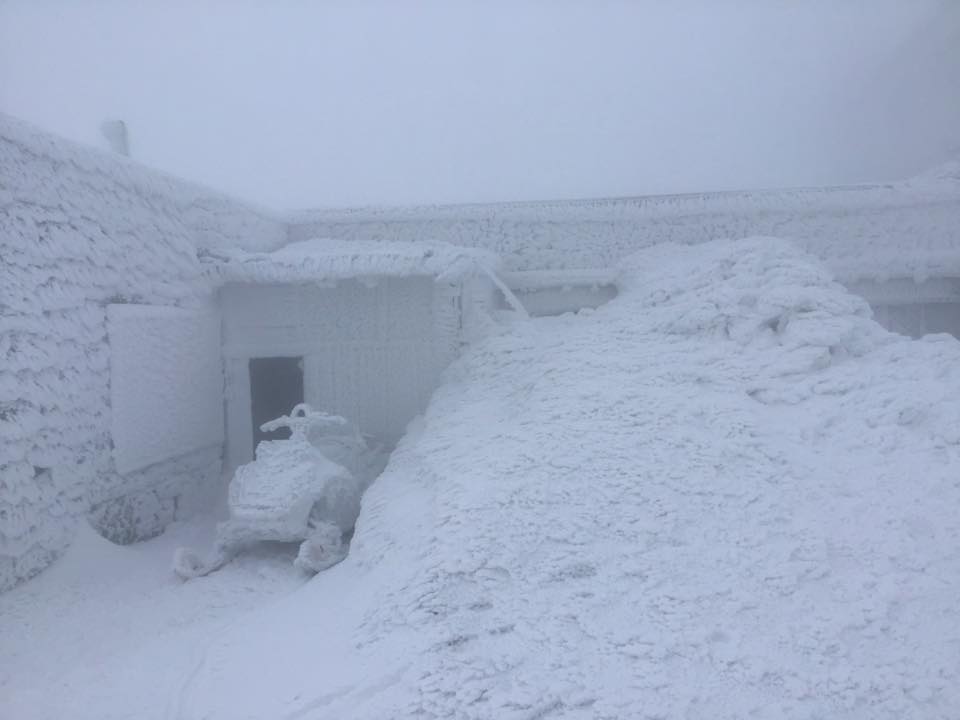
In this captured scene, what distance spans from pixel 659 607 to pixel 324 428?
3894 millimetres

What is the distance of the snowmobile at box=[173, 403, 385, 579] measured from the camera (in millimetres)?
3895

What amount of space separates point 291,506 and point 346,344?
2229 millimetres

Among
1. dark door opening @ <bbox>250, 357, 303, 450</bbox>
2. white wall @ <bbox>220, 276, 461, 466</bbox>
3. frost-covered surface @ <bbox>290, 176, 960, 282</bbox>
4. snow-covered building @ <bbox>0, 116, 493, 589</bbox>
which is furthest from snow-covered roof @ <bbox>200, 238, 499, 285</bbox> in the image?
frost-covered surface @ <bbox>290, 176, 960, 282</bbox>

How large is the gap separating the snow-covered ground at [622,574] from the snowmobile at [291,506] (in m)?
0.19

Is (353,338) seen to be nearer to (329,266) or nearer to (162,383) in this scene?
(329,266)

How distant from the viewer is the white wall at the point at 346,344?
228 inches

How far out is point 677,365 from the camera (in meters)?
3.99

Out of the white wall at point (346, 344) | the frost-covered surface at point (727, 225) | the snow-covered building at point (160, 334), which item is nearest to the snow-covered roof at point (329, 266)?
the snow-covered building at point (160, 334)

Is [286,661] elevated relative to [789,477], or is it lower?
lower

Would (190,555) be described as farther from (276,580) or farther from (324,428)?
(324,428)

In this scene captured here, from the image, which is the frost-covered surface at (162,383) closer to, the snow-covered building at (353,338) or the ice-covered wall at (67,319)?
the ice-covered wall at (67,319)

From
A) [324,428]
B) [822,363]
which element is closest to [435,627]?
[822,363]

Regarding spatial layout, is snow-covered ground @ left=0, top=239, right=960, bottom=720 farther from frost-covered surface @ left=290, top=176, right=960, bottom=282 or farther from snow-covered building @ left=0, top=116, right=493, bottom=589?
frost-covered surface @ left=290, top=176, right=960, bottom=282

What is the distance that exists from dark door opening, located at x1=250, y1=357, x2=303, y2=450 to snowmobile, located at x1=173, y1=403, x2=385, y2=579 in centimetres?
153
